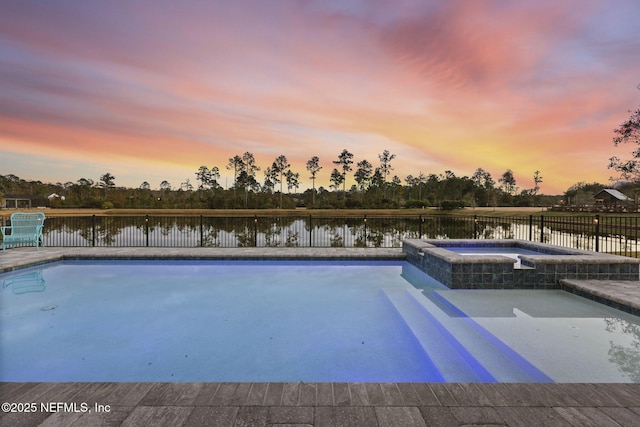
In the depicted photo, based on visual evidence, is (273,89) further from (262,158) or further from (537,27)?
(262,158)

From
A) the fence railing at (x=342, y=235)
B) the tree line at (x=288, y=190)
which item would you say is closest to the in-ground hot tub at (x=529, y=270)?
the fence railing at (x=342, y=235)

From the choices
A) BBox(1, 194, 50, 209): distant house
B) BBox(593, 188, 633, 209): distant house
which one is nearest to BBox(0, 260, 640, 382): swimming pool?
BBox(593, 188, 633, 209): distant house

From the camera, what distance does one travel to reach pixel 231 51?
12.8 meters

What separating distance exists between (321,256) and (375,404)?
7317 mm

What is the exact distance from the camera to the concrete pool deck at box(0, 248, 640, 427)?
208 centimetres

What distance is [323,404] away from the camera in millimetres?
2271

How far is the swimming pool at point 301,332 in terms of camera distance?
3.60 m

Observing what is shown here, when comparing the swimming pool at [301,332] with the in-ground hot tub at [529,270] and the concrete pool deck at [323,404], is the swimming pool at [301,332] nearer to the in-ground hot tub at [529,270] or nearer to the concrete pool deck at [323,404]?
the in-ground hot tub at [529,270]

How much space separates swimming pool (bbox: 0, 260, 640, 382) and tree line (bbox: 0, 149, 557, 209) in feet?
139

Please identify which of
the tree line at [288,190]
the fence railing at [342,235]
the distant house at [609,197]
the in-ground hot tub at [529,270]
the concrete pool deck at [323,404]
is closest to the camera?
the concrete pool deck at [323,404]

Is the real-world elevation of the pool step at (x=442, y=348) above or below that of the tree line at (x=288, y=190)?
below

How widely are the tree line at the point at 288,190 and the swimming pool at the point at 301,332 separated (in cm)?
4241

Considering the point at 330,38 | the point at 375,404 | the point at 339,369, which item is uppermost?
the point at 330,38

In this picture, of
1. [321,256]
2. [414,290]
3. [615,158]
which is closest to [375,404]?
[414,290]
